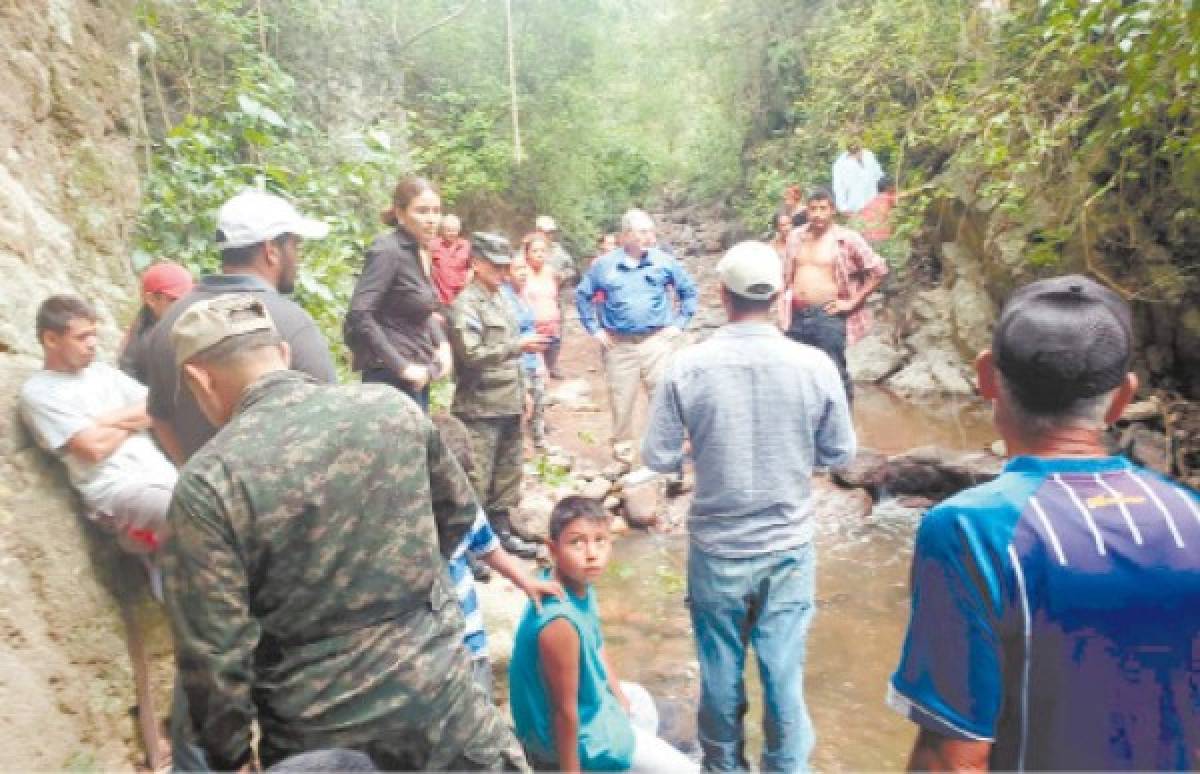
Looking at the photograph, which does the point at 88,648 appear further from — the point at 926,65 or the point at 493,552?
the point at 926,65

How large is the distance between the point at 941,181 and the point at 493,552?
884 centimetres

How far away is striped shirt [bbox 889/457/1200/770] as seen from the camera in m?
1.24

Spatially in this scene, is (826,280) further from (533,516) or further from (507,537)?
(507,537)

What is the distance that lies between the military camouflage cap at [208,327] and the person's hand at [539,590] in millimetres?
1061

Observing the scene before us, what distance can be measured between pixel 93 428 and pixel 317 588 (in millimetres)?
1634

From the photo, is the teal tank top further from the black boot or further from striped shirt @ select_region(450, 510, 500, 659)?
the black boot

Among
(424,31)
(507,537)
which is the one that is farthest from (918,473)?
(424,31)

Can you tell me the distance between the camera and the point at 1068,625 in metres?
1.25

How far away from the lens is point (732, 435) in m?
2.79

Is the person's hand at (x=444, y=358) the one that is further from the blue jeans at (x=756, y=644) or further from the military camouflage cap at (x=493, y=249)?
the blue jeans at (x=756, y=644)

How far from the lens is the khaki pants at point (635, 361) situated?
6457mm

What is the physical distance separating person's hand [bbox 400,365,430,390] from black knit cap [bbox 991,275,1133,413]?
3.26m

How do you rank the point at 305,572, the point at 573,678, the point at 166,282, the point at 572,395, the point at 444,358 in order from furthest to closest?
the point at 572,395, the point at 444,358, the point at 166,282, the point at 573,678, the point at 305,572

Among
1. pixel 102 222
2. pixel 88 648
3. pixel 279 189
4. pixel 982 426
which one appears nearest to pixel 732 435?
pixel 88 648
